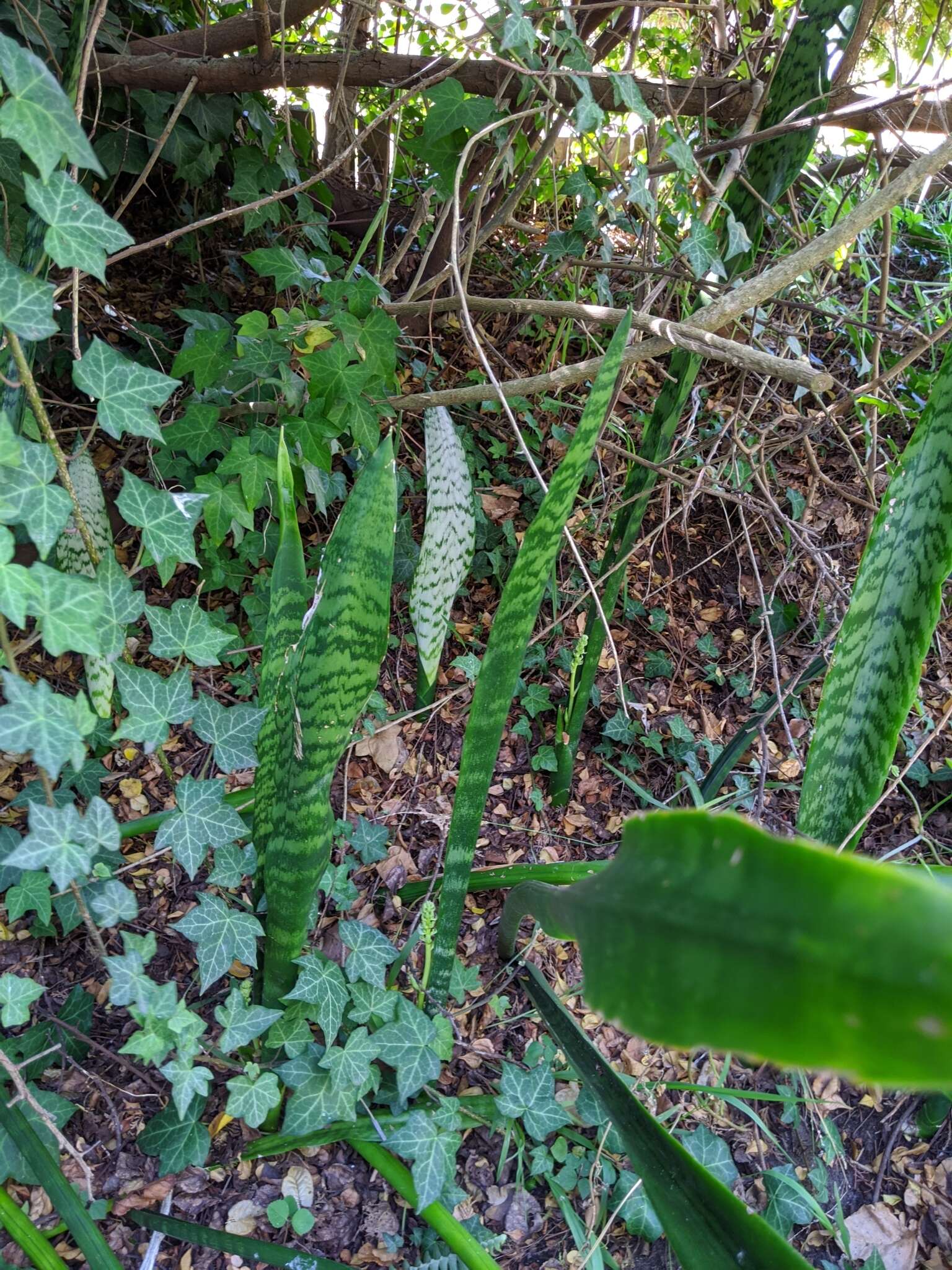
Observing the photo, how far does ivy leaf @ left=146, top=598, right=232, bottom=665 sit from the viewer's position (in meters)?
0.76

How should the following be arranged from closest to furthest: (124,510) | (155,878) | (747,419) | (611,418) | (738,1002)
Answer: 1. (738,1002)
2. (124,510)
3. (155,878)
4. (747,419)
5. (611,418)

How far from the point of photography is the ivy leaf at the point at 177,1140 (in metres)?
0.86

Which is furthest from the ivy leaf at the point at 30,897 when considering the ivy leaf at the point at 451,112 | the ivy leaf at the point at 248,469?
the ivy leaf at the point at 451,112

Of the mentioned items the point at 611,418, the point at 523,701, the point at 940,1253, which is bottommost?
the point at 940,1253

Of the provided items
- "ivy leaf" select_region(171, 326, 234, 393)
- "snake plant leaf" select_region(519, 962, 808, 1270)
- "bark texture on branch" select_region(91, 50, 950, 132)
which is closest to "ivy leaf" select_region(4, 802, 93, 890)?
"snake plant leaf" select_region(519, 962, 808, 1270)

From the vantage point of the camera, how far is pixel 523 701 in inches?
58.3

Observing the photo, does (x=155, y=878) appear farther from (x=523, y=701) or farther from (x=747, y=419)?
(x=747, y=419)

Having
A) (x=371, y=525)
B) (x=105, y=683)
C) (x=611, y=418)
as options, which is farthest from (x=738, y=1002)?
(x=611, y=418)

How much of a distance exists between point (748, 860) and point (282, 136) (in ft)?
5.27

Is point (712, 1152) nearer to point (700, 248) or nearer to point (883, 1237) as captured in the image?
point (883, 1237)

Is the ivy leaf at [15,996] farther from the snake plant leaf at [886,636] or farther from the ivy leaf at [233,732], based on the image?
the snake plant leaf at [886,636]

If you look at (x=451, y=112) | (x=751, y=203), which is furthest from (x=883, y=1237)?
(x=451, y=112)

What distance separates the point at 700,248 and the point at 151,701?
92 cm

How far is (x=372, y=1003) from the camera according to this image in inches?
36.0
